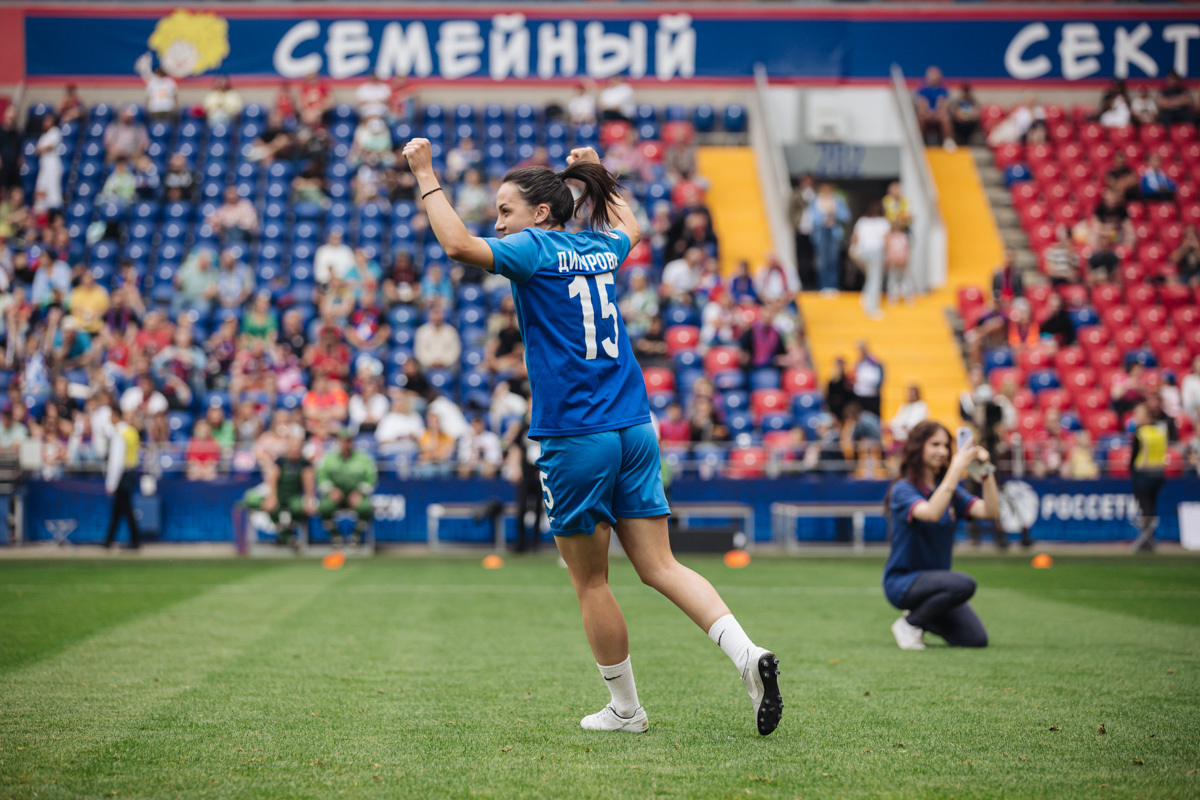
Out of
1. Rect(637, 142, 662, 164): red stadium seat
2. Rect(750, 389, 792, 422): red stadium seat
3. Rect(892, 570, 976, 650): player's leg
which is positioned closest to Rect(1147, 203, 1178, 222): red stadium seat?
Rect(637, 142, 662, 164): red stadium seat

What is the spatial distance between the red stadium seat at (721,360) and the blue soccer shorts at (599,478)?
43.0 feet

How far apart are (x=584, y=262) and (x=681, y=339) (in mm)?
13682

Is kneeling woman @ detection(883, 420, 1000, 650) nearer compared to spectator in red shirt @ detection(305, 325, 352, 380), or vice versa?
kneeling woman @ detection(883, 420, 1000, 650)

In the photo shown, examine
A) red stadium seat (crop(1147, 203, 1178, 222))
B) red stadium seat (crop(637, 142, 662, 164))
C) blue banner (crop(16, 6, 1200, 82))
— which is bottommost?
red stadium seat (crop(1147, 203, 1178, 222))

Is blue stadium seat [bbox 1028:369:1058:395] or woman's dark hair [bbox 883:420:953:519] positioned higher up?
blue stadium seat [bbox 1028:369:1058:395]

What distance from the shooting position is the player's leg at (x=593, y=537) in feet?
14.3

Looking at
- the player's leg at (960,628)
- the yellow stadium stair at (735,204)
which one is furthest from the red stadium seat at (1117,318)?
the player's leg at (960,628)

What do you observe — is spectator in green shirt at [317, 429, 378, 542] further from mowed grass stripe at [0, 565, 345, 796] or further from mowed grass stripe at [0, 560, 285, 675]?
mowed grass stripe at [0, 565, 345, 796]

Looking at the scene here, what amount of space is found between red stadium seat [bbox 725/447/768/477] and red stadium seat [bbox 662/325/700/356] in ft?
9.49

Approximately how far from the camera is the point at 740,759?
4176mm

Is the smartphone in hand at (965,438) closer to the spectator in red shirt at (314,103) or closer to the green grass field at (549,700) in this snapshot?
the green grass field at (549,700)

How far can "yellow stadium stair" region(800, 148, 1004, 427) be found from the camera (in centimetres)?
1917

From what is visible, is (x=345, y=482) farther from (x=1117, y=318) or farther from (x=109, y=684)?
(x=1117, y=318)

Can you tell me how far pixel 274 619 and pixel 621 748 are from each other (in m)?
4.74
